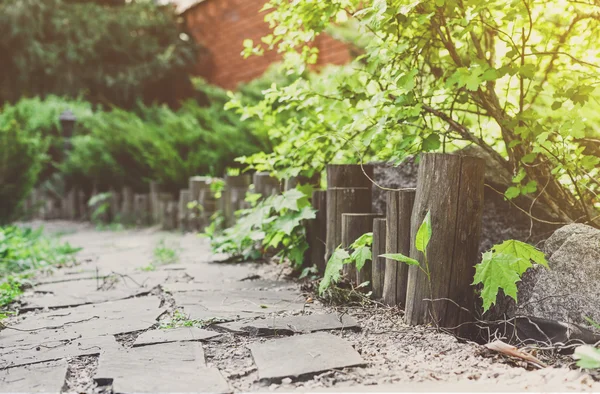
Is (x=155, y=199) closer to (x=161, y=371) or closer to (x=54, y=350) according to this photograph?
(x=54, y=350)

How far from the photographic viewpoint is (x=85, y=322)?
2707 millimetres

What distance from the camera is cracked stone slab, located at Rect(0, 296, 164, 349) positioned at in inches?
97.6

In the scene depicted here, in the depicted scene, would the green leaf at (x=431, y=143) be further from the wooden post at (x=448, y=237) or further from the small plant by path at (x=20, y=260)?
the small plant by path at (x=20, y=260)

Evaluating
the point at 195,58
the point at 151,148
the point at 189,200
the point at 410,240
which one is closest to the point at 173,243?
the point at 189,200

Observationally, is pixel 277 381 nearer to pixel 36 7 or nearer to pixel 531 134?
pixel 531 134

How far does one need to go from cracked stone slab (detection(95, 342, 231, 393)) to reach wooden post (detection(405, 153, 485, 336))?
3.07ft

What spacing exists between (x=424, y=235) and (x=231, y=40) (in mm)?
10855

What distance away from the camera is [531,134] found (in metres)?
2.65

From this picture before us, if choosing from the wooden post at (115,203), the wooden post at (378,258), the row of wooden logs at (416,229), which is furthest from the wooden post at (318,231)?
the wooden post at (115,203)

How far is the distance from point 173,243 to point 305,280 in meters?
2.59

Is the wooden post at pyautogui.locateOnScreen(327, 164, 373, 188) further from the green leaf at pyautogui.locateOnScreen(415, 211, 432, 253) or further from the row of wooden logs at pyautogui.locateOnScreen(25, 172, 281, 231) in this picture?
the green leaf at pyautogui.locateOnScreen(415, 211, 432, 253)

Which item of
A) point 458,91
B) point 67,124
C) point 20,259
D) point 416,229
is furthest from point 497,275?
point 67,124

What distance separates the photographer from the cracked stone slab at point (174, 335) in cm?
229

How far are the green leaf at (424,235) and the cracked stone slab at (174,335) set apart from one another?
90 cm
